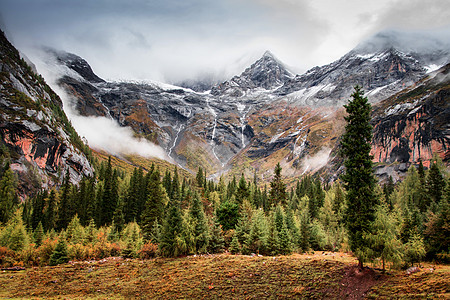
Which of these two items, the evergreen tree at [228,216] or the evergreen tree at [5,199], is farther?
the evergreen tree at [5,199]

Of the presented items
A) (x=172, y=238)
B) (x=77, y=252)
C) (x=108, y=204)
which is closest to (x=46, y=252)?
(x=77, y=252)

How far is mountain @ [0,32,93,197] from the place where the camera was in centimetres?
12950

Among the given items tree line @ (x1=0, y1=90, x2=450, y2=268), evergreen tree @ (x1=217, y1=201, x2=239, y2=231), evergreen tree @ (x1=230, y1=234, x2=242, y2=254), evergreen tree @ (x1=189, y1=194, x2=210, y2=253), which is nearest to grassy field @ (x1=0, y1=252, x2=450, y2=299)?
tree line @ (x1=0, y1=90, x2=450, y2=268)

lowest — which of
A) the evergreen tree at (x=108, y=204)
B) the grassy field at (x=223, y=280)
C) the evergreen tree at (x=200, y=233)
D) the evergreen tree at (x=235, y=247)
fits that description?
the grassy field at (x=223, y=280)

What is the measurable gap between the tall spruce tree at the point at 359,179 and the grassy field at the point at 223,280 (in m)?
2.42

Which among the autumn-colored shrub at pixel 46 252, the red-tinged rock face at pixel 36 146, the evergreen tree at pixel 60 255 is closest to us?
the evergreen tree at pixel 60 255

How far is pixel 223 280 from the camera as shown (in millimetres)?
23250

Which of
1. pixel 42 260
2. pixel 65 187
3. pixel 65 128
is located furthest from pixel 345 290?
pixel 65 128

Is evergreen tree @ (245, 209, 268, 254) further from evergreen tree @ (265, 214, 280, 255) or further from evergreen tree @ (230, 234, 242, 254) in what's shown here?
evergreen tree @ (230, 234, 242, 254)

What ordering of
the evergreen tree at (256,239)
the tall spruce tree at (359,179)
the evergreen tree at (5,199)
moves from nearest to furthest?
the tall spruce tree at (359,179) < the evergreen tree at (256,239) < the evergreen tree at (5,199)

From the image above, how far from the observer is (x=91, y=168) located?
18100cm

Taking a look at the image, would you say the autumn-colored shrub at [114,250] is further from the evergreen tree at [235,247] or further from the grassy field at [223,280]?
the evergreen tree at [235,247]

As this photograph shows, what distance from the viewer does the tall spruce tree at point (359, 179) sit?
21453mm

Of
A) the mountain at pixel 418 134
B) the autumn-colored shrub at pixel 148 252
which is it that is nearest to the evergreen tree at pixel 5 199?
the autumn-colored shrub at pixel 148 252
